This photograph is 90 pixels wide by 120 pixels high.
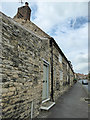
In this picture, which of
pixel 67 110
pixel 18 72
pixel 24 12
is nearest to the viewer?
pixel 18 72

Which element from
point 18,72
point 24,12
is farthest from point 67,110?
point 24,12

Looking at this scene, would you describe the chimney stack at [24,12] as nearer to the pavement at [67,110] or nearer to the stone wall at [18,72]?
the stone wall at [18,72]

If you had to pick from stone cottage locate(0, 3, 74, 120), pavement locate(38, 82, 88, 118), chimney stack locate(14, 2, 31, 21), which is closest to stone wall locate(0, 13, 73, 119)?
stone cottage locate(0, 3, 74, 120)

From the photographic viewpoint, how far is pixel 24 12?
316 inches

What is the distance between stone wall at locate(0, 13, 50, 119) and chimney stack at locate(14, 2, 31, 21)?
171 inches

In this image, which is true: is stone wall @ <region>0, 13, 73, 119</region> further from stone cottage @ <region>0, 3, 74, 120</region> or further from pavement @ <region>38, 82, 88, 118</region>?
pavement @ <region>38, 82, 88, 118</region>

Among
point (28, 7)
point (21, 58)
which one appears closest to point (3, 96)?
point (21, 58)

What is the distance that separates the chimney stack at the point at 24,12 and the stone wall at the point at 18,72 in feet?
14.2

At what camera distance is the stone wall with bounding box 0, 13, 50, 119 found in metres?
2.82

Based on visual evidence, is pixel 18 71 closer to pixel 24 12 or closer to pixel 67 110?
pixel 67 110

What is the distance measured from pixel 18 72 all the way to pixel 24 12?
21.0 feet

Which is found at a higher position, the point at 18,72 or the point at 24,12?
the point at 24,12

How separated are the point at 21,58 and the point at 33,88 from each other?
57.4 inches

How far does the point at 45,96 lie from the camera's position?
19.2 feet
